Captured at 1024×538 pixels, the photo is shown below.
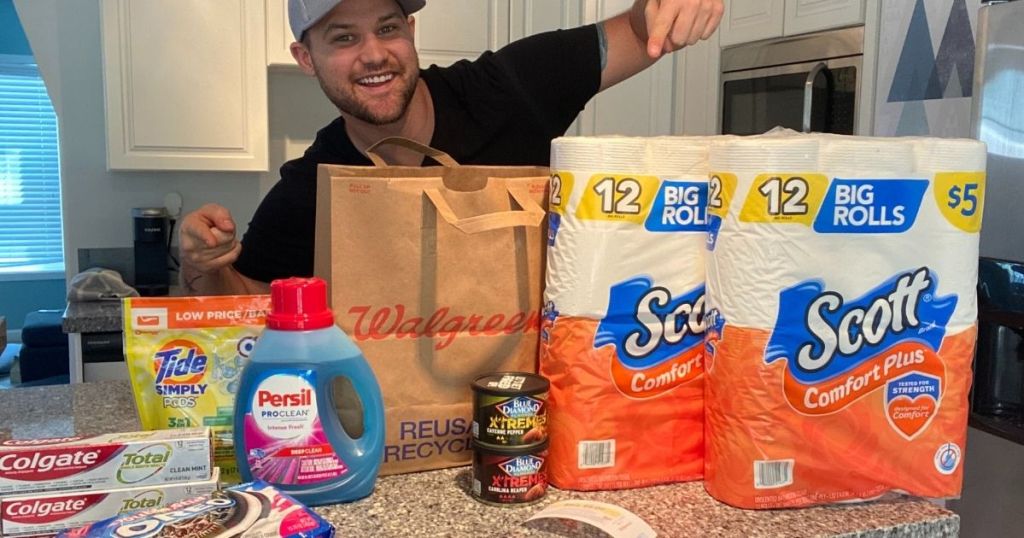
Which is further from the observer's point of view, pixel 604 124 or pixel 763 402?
pixel 604 124

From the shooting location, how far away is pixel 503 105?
1.55 meters

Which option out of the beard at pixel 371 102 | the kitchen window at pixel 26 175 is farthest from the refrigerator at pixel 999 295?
the kitchen window at pixel 26 175

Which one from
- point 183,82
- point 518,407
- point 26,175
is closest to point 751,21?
point 183,82

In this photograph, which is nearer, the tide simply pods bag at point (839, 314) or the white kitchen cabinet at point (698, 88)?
A: the tide simply pods bag at point (839, 314)

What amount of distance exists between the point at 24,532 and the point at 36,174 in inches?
210

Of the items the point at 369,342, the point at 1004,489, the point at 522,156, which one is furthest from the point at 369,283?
the point at 1004,489

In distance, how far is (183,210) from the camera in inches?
125

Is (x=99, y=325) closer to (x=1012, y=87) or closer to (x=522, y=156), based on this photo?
(x=522, y=156)

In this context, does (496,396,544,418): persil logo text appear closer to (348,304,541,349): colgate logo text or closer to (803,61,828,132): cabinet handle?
(348,304,541,349): colgate logo text

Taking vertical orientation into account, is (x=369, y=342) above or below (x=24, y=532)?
above

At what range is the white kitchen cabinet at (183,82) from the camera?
2.65 m

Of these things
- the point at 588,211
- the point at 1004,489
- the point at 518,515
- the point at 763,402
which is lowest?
the point at 1004,489

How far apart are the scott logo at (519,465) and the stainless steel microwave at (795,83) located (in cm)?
171

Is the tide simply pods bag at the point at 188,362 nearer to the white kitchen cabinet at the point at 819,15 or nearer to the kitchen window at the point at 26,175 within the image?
the white kitchen cabinet at the point at 819,15
